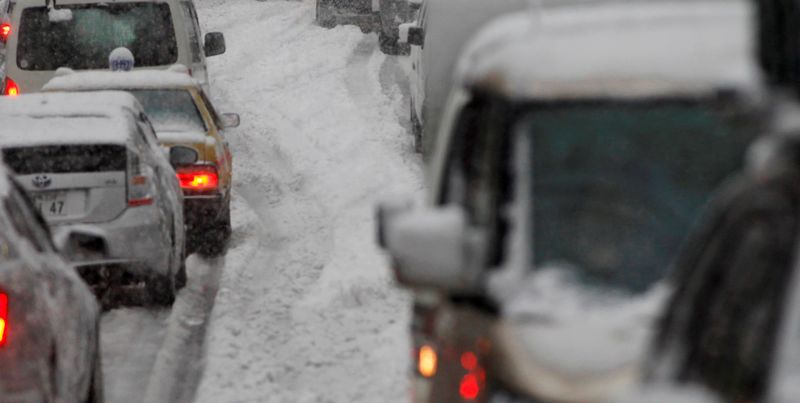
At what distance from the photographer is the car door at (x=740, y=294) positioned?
2.92 m

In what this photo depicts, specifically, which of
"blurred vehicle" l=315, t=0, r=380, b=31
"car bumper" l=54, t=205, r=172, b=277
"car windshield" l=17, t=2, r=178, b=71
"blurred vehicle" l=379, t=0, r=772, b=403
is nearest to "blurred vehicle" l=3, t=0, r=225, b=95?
"car windshield" l=17, t=2, r=178, b=71

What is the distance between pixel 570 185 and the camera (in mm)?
4480

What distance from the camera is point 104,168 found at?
11.2 meters

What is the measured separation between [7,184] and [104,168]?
389 centimetres

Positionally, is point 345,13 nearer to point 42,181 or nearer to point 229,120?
point 229,120

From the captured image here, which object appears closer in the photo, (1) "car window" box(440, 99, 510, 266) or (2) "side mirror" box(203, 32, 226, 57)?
(1) "car window" box(440, 99, 510, 266)

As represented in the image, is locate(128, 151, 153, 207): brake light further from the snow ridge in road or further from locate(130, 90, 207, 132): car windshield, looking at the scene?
locate(130, 90, 207, 132): car windshield

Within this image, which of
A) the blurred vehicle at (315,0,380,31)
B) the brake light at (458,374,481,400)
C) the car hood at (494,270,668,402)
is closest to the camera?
the car hood at (494,270,668,402)

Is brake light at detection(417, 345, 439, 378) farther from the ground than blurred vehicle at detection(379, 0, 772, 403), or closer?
closer

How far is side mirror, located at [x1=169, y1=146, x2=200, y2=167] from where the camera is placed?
13.1m

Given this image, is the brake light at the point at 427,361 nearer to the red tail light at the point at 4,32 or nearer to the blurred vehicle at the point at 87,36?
the blurred vehicle at the point at 87,36

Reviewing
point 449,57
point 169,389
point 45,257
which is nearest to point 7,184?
point 45,257

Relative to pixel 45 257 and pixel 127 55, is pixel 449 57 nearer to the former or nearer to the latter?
pixel 127 55

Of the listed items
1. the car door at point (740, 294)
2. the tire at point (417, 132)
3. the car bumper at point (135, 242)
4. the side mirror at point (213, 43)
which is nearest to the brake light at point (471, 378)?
the car door at point (740, 294)
